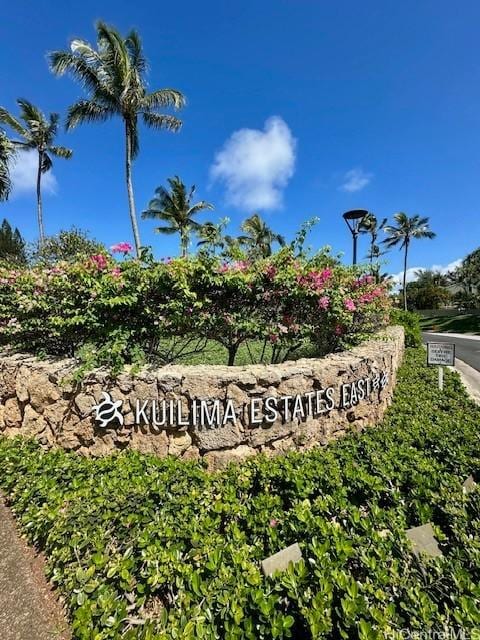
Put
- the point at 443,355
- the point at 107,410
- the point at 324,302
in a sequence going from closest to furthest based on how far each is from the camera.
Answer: the point at 107,410 < the point at 324,302 < the point at 443,355

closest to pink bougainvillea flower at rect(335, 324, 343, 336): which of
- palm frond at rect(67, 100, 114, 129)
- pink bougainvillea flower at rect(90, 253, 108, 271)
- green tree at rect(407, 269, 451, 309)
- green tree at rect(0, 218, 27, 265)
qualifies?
pink bougainvillea flower at rect(90, 253, 108, 271)

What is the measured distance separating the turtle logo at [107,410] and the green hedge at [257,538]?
349 millimetres

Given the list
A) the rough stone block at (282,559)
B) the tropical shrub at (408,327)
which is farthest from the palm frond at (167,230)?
the rough stone block at (282,559)

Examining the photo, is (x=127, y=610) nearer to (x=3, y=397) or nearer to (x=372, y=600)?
(x=372, y=600)

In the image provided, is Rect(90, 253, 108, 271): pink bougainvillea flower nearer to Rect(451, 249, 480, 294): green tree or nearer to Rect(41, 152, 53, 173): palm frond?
Rect(41, 152, 53, 173): palm frond

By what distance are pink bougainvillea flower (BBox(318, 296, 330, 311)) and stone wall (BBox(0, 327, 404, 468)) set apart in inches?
30.2

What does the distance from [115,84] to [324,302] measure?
15447mm

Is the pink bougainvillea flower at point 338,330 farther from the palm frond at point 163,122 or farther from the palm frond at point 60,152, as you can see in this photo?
the palm frond at point 60,152

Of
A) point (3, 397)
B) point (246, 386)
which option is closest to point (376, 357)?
point (246, 386)

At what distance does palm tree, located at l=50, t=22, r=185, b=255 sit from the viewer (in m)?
13.2

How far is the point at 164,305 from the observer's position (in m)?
3.33

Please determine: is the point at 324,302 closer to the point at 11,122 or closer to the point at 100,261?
the point at 100,261

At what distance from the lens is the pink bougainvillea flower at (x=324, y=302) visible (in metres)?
3.75

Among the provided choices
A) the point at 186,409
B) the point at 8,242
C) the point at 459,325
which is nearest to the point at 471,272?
the point at 459,325
